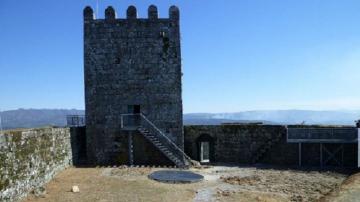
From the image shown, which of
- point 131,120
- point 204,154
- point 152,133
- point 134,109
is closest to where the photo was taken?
point 152,133

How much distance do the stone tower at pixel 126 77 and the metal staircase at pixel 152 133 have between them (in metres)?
0.06

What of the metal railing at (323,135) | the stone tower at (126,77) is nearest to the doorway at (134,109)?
the stone tower at (126,77)

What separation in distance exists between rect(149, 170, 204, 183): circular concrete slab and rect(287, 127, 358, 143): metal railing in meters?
7.16

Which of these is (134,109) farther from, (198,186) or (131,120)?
(198,186)

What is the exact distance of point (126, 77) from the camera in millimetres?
25219

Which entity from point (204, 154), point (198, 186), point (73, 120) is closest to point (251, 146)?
point (198, 186)

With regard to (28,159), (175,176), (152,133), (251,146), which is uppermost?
(152,133)

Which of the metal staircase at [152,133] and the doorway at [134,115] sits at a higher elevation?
the doorway at [134,115]

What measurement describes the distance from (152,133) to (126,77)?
11.8ft

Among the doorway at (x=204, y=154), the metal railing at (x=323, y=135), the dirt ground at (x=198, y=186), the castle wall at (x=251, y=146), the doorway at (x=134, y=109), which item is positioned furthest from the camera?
the doorway at (x=204, y=154)

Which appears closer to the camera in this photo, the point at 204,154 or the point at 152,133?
the point at 152,133

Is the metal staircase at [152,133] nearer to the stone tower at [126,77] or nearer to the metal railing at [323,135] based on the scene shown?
the stone tower at [126,77]

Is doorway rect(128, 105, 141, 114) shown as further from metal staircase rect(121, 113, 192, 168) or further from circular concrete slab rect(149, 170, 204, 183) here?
circular concrete slab rect(149, 170, 204, 183)

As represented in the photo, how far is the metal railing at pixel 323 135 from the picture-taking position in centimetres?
2406
